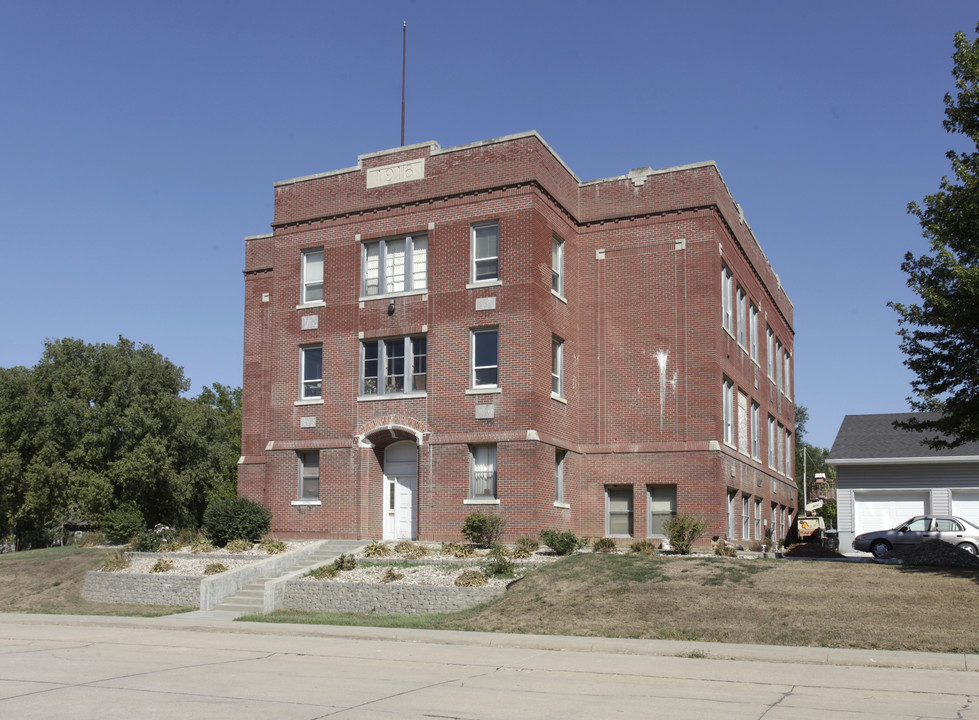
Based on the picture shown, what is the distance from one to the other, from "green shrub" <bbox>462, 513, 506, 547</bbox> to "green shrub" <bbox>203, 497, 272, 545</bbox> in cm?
682

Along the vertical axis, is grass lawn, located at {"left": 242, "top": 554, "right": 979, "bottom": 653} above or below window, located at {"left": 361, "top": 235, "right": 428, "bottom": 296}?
below

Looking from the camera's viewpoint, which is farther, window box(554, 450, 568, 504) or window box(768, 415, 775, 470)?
window box(768, 415, 775, 470)

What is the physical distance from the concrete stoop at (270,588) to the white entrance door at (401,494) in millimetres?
2221

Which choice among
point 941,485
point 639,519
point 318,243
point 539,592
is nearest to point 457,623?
point 539,592

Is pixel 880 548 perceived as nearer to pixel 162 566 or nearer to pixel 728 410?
pixel 728 410

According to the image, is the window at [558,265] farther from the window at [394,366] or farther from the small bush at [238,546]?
the small bush at [238,546]

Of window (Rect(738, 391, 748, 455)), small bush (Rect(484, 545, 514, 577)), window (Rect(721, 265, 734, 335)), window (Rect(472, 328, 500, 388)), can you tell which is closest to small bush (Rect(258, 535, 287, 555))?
window (Rect(472, 328, 500, 388))

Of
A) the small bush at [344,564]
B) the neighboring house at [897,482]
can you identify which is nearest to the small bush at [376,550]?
the small bush at [344,564]

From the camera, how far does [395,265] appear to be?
1241 inches

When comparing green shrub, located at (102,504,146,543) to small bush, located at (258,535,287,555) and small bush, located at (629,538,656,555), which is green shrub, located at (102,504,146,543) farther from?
small bush, located at (629,538,656,555)

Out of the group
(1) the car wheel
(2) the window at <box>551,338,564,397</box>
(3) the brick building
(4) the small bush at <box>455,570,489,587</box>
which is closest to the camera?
(4) the small bush at <box>455,570,489,587</box>

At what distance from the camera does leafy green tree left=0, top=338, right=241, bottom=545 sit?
4406 cm

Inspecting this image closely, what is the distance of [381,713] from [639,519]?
2091cm

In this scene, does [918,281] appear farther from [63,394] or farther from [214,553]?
[63,394]
